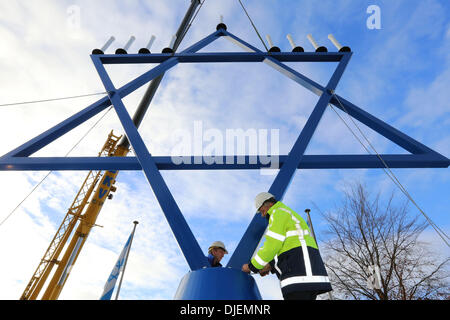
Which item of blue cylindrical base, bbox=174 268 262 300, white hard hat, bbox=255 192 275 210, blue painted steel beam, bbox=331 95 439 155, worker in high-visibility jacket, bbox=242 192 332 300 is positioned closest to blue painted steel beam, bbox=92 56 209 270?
worker in high-visibility jacket, bbox=242 192 332 300

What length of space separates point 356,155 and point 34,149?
16.5 feet

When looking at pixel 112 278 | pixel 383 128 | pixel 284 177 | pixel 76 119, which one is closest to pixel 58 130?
pixel 76 119

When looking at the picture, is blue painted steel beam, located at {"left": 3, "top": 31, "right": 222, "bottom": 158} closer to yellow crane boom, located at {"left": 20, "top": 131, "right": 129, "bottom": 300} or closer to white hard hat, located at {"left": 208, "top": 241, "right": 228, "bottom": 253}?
white hard hat, located at {"left": 208, "top": 241, "right": 228, "bottom": 253}

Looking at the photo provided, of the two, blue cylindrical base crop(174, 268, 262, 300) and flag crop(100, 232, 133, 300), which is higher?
flag crop(100, 232, 133, 300)

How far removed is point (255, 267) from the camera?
2459 mm

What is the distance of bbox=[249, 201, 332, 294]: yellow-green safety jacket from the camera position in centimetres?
241

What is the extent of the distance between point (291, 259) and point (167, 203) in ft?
4.91

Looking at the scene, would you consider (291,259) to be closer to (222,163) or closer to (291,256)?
(291,256)

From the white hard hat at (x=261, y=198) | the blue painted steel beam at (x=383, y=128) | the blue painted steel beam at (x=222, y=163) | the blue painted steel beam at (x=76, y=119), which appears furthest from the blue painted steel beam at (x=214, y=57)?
the white hard hat at (x=261, y=198)

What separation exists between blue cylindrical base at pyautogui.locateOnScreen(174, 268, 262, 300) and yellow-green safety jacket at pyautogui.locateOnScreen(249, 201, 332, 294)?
598 millimetres

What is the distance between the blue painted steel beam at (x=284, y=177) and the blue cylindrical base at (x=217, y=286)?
79 centimetres

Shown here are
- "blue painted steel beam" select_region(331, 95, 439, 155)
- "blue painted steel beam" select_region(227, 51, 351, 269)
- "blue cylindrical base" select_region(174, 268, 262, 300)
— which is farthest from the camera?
"blue painted steel beam" select_region(331, 95, 439, 155)

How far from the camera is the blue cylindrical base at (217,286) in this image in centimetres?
175
